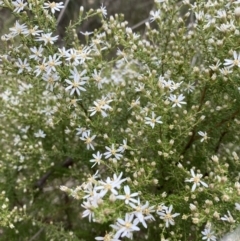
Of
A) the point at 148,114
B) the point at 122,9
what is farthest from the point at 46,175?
the point at 122,9

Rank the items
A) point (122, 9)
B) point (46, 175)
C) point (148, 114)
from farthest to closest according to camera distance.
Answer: point (122, 9)
point (46, 175)
point (148, 114)

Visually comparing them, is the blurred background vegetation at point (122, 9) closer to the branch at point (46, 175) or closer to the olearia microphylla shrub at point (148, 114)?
the branch at point (46, 175)

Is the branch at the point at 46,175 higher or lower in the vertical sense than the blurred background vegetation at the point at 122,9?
higher

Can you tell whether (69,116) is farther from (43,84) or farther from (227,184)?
(227,184)

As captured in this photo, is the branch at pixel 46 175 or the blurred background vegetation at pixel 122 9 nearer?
the branch at pixel 46 175

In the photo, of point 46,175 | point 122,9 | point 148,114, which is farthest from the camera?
point 122,9

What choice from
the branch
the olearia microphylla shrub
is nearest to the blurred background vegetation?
the branch

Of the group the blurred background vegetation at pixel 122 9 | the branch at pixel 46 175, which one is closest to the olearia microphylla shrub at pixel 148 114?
the branch at pixel 46 175

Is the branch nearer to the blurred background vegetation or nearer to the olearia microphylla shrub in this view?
the olearia microphylla shrub

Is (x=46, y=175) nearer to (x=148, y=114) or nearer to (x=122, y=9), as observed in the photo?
(x=148, y=114)

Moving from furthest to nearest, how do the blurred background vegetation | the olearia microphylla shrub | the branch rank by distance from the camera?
the blurred background vegetation
the branch
the olearia microphylla shrub
